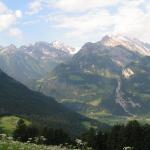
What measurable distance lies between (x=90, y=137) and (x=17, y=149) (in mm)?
106914

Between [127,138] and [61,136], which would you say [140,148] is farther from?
[61,136]

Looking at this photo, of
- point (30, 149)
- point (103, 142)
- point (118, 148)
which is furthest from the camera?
point (103, 142)

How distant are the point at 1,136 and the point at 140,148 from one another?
77.2m

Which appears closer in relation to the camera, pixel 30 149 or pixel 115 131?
pixel 30 149

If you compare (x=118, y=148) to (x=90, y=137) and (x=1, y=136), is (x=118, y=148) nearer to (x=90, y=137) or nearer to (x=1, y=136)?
(x=90, y=137)

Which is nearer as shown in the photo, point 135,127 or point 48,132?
point 135,127

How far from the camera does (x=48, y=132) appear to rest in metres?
163

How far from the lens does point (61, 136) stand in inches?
6535

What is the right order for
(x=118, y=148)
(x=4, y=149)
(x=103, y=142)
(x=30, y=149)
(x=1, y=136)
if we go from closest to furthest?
(x=4, y=149), (x=30, y=149), (x=1, y=136), (x=118, y=148), (x=103, y=142)

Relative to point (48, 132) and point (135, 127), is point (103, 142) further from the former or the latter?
point (48, 132)

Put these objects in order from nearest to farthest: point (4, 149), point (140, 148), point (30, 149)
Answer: point (4, 149) → point (30, 149) → point (140, 148)

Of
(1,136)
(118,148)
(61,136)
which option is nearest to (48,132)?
(61,136)

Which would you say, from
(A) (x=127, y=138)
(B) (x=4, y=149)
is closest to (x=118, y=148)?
(A) (x=127, y=138)

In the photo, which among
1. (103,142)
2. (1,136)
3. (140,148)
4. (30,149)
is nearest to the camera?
(30,149)
